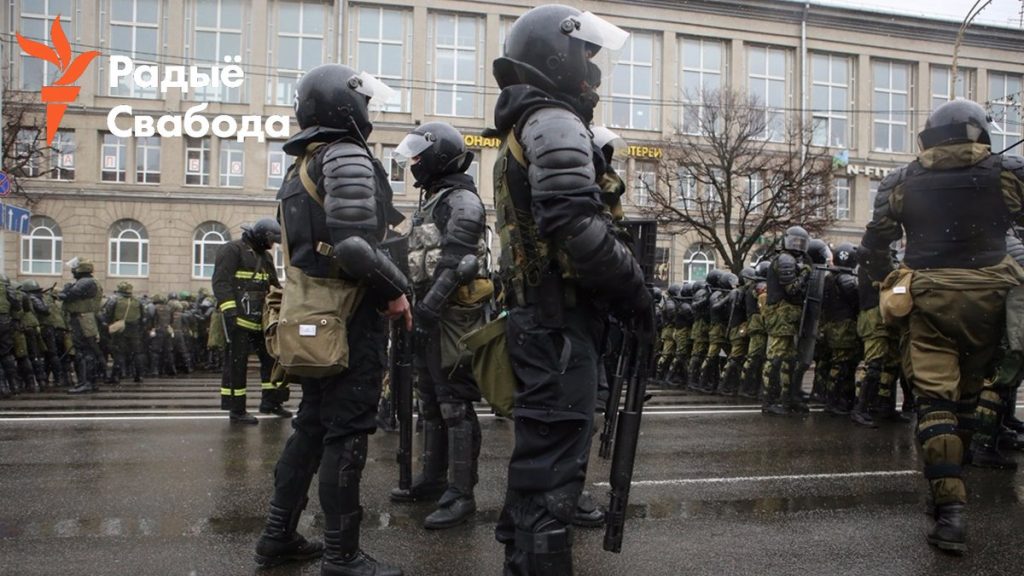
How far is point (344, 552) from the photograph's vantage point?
377 centimetres

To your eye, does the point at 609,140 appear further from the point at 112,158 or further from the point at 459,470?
the point at 112,158

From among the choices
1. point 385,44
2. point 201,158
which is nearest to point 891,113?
point 385,44

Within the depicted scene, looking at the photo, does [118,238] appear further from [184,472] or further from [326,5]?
Result: [184,472]

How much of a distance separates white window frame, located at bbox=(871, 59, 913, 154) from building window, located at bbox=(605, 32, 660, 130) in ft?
38.3

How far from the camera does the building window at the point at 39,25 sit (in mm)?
37181

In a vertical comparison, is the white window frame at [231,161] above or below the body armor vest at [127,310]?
above

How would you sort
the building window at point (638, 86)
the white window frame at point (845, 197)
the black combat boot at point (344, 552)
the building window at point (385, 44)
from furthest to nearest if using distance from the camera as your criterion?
the white window frame at point (845, 197)
the building window at point (638, 86)
the building window at point (385, 44)
the black combat boot at point (344, 552)

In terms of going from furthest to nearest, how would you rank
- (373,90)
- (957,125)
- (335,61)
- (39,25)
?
(335,61) → (39,25) → (957,125) → (373,90)

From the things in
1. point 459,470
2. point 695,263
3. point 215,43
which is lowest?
point 459,470

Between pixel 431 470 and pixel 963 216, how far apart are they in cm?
333

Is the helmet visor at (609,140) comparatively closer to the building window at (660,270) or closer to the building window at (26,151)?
the building window at (660,270)

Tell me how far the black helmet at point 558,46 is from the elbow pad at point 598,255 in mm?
611

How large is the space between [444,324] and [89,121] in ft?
119

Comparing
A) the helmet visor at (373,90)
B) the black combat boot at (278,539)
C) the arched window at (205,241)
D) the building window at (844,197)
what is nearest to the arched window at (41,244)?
the arched window at (205,241)
